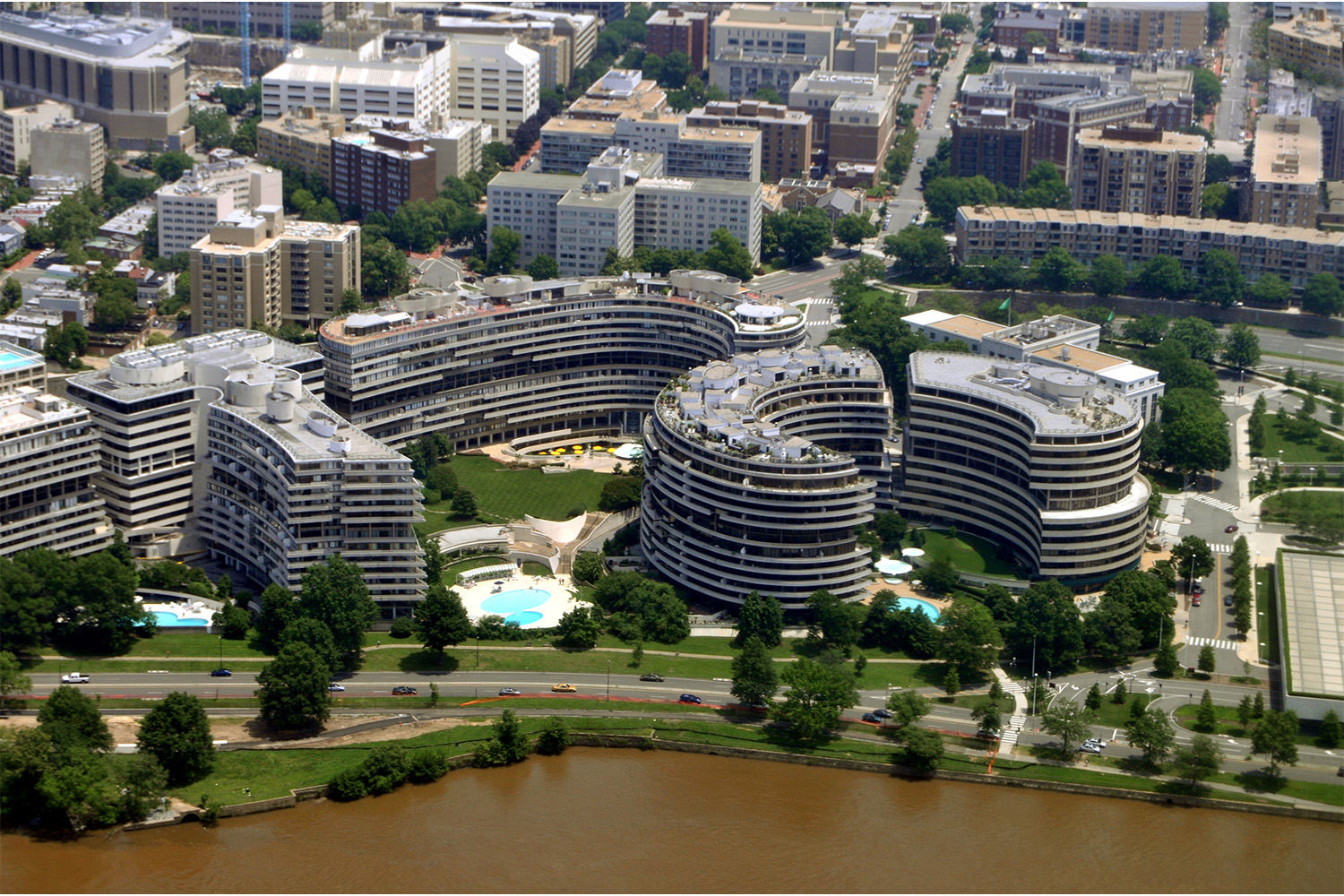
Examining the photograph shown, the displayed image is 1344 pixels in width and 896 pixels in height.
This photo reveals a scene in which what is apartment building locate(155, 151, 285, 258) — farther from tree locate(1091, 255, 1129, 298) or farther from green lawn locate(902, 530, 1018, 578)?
tree locate(1091, 255, 1129, 298)

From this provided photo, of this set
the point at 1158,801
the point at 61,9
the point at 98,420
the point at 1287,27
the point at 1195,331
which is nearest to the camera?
the point at 1158,801

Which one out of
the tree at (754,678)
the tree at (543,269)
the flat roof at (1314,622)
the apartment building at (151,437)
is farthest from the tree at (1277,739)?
the tree at (543,269)

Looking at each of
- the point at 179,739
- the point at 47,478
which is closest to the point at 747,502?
the point at 179,739

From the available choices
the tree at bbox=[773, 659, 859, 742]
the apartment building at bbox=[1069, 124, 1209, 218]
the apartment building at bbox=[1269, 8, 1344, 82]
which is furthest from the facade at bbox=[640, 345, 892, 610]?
the apartment building at bbox=[1069, 124, 1209, 218]

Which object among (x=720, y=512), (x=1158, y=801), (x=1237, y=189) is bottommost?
(x=1158, y=801)

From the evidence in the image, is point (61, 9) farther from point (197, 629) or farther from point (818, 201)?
point (197, 629)

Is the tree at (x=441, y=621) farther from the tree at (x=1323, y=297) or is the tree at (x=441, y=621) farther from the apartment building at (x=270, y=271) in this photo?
the tree at (x=1323, y=297)

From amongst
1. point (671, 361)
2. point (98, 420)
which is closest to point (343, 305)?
point (671, 361)
